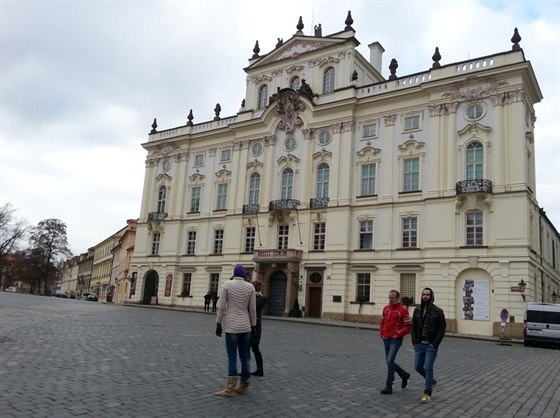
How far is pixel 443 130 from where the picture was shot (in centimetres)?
3544

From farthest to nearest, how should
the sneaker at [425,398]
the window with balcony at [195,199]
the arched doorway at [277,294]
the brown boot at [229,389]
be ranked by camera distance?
the window with balcony at [195,199], the arched doorway at [277,294], the sneaker at [425,398], the brown boot at [229,389]

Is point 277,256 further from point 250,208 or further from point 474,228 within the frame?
point 474,228

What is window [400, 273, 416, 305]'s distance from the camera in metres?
34.8

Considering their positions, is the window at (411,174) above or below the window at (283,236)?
above

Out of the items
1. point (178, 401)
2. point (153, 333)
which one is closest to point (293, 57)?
point (153, 333)

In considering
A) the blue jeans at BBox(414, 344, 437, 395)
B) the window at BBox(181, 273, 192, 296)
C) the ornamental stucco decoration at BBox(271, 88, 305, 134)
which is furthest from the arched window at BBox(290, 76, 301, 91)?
the blue jeans at BBox(414, 344, 437, 395)

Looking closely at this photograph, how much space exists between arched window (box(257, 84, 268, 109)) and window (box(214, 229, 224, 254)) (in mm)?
12078

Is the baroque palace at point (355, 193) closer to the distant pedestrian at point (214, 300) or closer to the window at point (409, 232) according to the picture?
the window at point (409, 232)

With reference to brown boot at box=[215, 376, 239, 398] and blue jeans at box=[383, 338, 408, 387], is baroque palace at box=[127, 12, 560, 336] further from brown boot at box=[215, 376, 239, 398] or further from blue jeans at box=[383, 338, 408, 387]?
brown boot at box=[215, 376, 239, 398]

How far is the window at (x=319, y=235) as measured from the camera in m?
39.5

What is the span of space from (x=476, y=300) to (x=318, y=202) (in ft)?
45.5

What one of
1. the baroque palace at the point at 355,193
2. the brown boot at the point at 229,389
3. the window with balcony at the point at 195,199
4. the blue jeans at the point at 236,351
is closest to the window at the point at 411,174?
the baroque palace at the point at 355,193

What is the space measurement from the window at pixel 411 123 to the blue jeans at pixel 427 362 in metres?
30.5

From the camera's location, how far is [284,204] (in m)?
41.4
